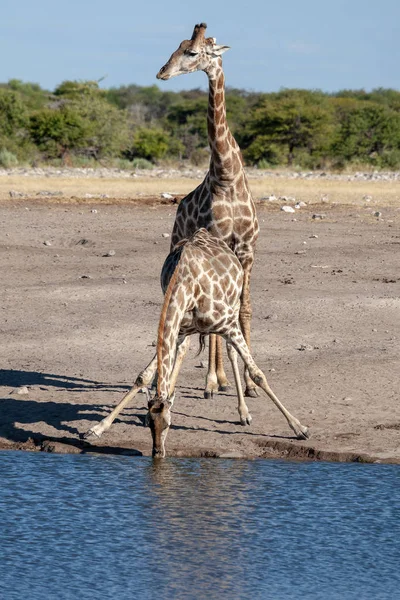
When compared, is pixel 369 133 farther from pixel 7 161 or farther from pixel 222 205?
pixel 222 205

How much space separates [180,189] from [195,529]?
21221mm

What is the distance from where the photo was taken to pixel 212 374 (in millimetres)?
9234

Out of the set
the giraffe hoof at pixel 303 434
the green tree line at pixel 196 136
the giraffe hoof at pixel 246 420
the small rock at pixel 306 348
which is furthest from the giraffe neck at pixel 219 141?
the green tree line at pixel 196 136

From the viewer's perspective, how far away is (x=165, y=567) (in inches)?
224

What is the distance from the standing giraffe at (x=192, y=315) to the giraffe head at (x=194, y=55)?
1.33 meters

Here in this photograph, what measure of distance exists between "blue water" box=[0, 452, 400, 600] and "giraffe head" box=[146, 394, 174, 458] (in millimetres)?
170

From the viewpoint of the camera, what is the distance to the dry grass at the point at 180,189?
79.6 ft

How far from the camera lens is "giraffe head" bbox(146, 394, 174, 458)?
7.09m

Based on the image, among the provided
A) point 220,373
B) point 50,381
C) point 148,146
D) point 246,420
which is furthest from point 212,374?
point 148,146

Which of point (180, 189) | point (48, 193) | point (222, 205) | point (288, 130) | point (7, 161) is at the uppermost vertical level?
point (288, 130)

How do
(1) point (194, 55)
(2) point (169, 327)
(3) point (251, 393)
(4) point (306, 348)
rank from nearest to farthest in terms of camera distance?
(2) point (169, 327), (1) point (194, 55), (3) point (251, 393), (4) point (306, 348)

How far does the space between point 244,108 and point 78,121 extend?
2792cm

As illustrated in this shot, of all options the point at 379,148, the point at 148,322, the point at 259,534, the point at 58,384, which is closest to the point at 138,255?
the point at 148,322

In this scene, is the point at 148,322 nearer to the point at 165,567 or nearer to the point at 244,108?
the point at 165,567
